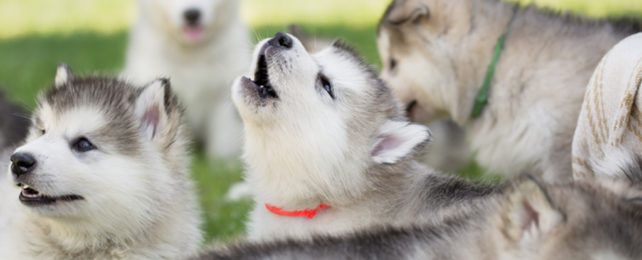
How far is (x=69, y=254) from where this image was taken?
12.7 feet

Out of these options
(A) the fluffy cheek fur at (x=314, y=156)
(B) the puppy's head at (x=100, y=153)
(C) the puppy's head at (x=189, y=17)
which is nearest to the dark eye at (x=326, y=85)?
(A) the fluffy cheek fur at (x=314, y=156)

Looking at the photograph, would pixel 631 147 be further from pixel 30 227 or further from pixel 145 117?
pixel 30 227

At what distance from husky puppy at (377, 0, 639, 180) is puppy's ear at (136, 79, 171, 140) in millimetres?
2036

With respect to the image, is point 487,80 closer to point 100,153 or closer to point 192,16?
point 100,153

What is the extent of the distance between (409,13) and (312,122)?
1.82m

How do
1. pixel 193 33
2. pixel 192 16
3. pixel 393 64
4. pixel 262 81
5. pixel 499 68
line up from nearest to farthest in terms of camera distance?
pixel 262 81 → pixel 499 68 → pixel 393 64 → pixel 192 16 → pixel 193 33

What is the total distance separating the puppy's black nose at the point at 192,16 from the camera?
26.0 ft

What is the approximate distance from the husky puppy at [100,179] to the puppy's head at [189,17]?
376 cm

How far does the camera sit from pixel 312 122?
13.2 ft

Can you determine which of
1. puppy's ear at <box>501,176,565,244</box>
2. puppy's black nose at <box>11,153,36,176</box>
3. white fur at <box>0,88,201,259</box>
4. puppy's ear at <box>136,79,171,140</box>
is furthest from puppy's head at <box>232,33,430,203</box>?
puppy's ear at <box>501,176,565,244</box>

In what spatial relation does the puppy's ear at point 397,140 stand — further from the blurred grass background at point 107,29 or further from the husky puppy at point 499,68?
the blurred grass background at point 107,29

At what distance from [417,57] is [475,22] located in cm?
47

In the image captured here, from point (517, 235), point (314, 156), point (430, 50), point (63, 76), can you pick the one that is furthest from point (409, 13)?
point (517, 235)

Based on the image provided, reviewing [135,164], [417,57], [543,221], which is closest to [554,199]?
[543,221]
